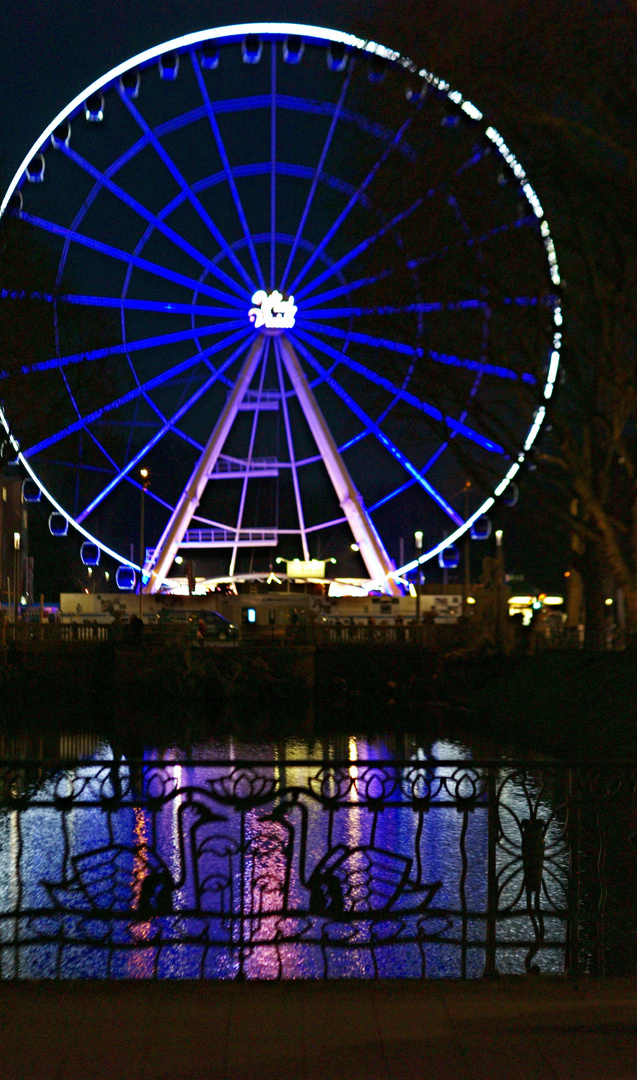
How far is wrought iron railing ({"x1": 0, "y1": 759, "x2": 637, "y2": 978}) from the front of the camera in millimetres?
6363

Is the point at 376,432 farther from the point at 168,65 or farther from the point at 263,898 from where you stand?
the point at 263,898

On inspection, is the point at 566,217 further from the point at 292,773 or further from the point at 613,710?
the point at 292,773

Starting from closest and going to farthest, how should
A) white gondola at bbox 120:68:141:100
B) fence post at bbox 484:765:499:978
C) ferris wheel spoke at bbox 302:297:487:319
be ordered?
fence post at bbox 484:765:499:978, ferris wheel spoke at bbox 302:297:487:319, white gondola at bbox 120:68:141:100

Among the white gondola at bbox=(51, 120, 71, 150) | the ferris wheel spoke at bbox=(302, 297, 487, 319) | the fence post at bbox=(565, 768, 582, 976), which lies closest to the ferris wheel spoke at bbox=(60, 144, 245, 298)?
the white gondola at bbox=(51, 120, 71, 150)

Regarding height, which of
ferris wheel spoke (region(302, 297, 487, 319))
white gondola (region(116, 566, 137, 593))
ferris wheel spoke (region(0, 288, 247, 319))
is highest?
ferris wheel spoke (region(0, 288, 247, 319))

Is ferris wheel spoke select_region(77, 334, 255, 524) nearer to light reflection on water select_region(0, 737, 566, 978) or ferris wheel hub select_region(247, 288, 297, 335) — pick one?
ferris wheel hub select_region(247, 288, 297, 335)

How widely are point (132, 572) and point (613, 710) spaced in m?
23.1

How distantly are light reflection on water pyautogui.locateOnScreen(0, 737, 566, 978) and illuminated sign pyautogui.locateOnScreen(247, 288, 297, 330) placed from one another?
2453cm

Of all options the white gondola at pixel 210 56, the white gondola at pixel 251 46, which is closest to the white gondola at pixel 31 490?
the white gondola at pixel 210 56

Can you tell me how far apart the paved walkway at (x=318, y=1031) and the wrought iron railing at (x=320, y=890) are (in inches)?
27.9

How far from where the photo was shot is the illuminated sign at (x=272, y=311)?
3653 centimetres

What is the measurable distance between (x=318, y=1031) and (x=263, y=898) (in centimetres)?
369

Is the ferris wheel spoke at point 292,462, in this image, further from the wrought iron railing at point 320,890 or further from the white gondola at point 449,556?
the wrought iron railing at point 320,890

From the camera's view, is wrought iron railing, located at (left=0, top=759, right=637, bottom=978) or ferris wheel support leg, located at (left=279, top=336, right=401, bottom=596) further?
ferris wheel support leg, located at (left=279, top=336, right=401, bottom=596)
